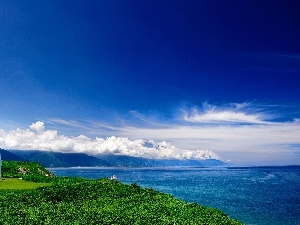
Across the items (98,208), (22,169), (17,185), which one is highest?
(22,169)

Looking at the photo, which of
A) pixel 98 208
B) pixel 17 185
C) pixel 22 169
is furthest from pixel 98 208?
pixel 22 169

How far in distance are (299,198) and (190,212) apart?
199 feet

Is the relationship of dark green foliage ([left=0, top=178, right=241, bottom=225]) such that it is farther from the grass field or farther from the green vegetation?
the grass field

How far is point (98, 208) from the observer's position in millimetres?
27078

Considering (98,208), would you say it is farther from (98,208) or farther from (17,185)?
(17,185)

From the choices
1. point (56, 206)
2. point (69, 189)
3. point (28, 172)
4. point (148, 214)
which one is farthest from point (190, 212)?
point (28, 172)

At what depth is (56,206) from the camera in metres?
27.3

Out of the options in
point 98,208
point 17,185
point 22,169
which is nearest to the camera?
point 98,208

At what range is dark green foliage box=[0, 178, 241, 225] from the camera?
2312 centimetres

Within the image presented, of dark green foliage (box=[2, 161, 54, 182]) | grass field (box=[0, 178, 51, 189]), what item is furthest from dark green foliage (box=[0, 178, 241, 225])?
dark green foliage (box=[2, 161, 54, 182])

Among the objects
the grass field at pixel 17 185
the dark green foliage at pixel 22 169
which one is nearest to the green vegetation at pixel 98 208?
the grass field at pixel 17 185

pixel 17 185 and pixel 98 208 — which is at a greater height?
pixel 17 185

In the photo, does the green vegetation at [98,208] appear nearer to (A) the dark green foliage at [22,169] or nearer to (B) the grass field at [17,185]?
(B) the grass field at [17,185]

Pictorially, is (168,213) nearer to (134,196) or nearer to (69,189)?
(134,196)
